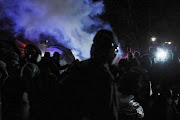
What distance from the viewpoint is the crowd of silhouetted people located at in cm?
124

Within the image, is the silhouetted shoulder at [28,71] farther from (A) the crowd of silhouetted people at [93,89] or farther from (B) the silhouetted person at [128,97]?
(B) the silhouetted person at [128,97]

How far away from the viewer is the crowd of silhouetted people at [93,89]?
124 cm

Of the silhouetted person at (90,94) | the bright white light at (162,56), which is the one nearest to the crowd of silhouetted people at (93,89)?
the silhouetted person at (90,94)

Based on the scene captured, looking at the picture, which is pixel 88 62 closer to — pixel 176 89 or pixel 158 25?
pixel 176 89

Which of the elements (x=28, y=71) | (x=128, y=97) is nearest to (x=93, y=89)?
(x=128, y=97)

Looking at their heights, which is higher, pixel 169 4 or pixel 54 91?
pixel 169 4

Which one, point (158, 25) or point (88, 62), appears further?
point (158, 25)

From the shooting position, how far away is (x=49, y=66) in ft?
13.0

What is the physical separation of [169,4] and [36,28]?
13.6 m

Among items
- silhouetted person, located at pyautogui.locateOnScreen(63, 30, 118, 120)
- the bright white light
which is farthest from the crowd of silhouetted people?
the bright white light

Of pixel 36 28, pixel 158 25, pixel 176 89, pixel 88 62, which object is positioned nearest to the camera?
pixel 88 62

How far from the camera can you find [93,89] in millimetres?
1274

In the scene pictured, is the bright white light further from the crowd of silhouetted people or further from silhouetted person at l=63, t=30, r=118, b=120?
silhouetted person at l=63, t=30, r=118, b=120

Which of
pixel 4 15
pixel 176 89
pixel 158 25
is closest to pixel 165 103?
pixel 176 89
